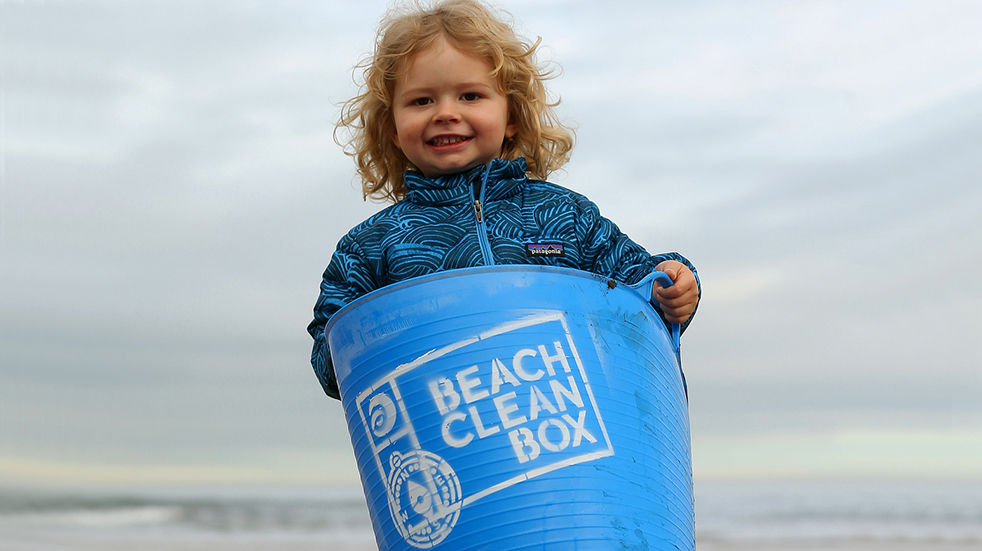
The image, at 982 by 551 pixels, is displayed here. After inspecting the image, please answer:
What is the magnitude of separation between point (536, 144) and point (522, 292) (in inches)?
30.9

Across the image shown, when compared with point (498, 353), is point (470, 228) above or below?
above

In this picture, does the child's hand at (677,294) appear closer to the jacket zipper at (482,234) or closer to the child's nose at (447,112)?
the jacket zipper at (482,234)

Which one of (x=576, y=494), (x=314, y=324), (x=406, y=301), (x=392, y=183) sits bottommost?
(x=576, y=494)

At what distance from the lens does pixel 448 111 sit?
1.79 metres

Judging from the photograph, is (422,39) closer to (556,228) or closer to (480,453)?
(556,228)

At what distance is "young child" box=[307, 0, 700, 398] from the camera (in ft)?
5.72

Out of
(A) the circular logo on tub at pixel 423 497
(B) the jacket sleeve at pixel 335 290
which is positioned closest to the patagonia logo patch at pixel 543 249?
(B) the jacket sleeve at pixel 335 290

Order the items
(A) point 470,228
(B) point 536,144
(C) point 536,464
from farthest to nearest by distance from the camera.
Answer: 1. (B) point 536,144
2. (A) point 470,228
3. (C) point 536,464

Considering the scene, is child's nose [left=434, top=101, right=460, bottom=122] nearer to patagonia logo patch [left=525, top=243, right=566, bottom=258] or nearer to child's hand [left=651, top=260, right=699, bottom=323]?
patagonia logo patch [left=525, top=243, right=566, bottom=258]

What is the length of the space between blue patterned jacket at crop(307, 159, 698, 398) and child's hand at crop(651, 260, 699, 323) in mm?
88

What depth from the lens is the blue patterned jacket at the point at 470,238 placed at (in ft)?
5.69

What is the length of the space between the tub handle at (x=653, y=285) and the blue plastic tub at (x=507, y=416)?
0.08 metres

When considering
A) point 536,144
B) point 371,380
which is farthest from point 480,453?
point 536,144

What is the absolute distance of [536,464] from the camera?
1.26 metres
